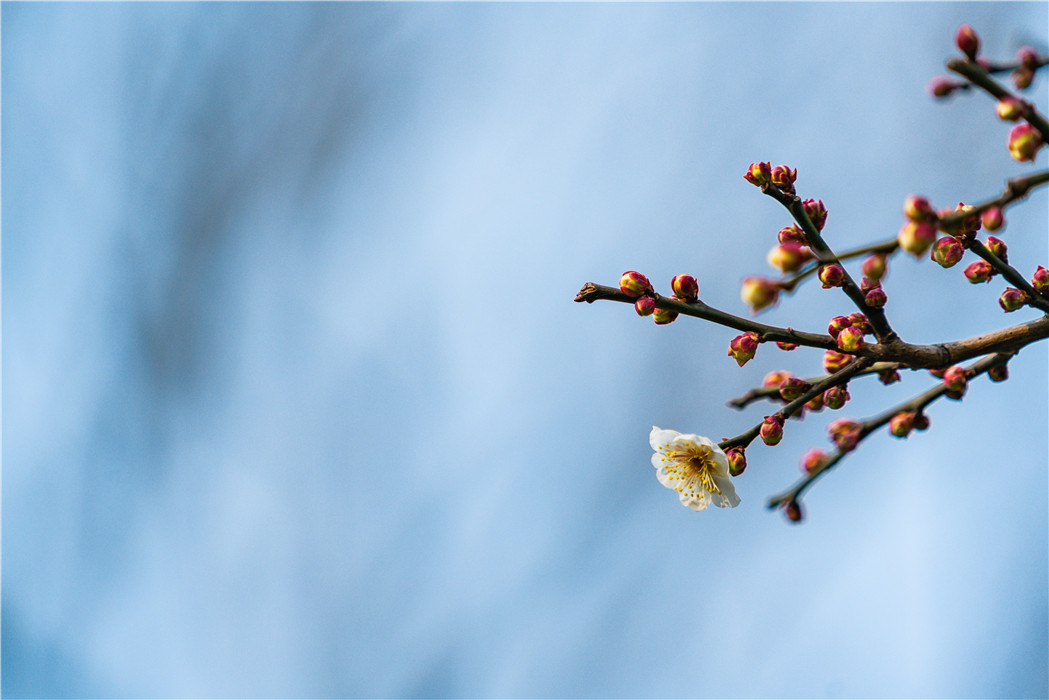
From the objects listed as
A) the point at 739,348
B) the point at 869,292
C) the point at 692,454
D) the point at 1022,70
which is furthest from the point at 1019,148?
the point at 692,454

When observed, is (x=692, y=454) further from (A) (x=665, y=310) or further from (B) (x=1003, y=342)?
(B) (x=1003, y=342)

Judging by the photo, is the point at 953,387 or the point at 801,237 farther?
the point at 801,237

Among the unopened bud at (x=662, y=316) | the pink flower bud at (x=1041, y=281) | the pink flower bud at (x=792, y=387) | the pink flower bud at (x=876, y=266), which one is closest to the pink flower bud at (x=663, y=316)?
the unopened bud at (x=662, y=316)

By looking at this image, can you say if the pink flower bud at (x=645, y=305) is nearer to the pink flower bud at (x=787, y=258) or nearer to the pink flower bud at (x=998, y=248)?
the pink flower bud at (x=787, y=258)

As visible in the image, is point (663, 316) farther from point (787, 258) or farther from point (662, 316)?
point (787, 258)

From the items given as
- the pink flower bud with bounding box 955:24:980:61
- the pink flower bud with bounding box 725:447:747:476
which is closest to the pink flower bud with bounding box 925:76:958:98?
the pink flower bud with bounding box 955:24:980:61

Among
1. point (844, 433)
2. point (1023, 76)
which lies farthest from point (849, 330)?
point (1023, 76)
